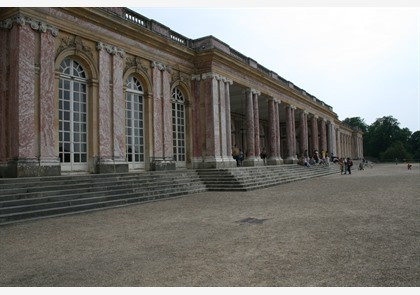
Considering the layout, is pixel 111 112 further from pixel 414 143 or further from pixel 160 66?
pixel 414 143

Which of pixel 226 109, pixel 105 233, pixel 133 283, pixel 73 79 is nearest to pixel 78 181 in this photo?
pixel 73 79

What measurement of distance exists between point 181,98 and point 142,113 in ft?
10.4

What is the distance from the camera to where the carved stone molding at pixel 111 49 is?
1358 cm

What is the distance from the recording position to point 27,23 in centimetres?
1115

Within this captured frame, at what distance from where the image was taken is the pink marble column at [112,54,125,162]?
1405cm

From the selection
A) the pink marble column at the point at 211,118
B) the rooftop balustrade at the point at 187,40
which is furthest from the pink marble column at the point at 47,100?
the pink marble column at the point at 211,118

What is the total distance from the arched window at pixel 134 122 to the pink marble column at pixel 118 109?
786mm

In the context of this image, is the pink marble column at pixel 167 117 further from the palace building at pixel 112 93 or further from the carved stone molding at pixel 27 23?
the carved stone molding at pixel 27 23

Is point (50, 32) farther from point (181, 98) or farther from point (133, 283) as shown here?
point (133, 283)

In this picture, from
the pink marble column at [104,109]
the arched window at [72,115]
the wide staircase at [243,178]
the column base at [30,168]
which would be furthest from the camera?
the wide staircase at [243,178]

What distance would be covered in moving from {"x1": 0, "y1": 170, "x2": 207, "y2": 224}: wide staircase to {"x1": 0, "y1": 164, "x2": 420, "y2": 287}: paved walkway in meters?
0.77

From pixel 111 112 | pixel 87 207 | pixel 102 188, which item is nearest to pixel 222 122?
pixel 111 112

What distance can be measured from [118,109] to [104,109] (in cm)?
73

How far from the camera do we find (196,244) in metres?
5.09
